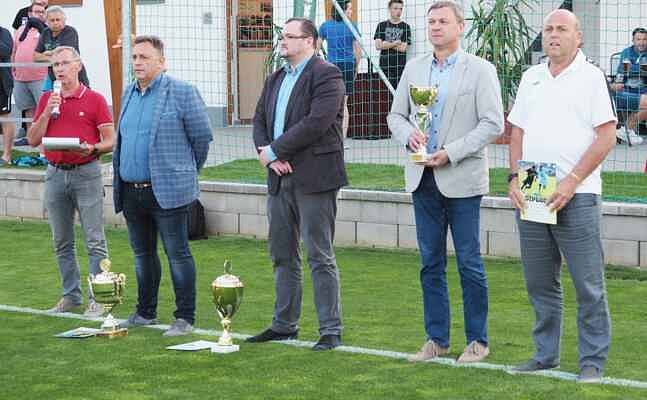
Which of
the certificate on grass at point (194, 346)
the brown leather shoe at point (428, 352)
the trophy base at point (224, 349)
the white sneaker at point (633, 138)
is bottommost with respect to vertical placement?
the certificate on grass at point (194, 346)

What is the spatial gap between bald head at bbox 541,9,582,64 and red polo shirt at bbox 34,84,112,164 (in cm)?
348

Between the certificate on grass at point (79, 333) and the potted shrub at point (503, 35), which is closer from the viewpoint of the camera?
the certificate on grass at point (79, 333)

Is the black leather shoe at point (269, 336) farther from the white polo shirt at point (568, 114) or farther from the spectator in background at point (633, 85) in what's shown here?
the spectator in background at point (633, 85)

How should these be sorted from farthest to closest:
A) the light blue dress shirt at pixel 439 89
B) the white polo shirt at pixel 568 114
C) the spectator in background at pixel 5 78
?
1. the spectator in background at pixel 5 78
2. the light blue dress shirt at pixel 439 89
3. the white polo shirt at pixel 568 114

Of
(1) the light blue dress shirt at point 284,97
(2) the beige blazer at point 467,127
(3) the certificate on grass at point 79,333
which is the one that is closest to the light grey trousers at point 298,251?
(1) the light blue dress shirt at point 284,97

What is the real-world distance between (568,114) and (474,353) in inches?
57.4

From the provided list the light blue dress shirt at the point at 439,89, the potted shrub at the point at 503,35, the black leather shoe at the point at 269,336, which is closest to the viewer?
the light blue dress shirt at the point at 439,89

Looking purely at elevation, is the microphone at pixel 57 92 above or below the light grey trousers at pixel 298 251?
above

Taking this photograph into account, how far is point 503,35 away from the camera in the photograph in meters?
13.9

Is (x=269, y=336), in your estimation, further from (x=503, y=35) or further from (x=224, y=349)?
(x=503, y=35)

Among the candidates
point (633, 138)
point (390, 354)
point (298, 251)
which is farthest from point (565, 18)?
point (633, 138)

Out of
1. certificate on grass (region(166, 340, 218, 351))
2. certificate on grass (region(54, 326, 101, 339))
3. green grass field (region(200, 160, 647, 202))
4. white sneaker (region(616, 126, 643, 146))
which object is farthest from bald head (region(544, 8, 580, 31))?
white sneaker (region(616, 126, 643, 146))

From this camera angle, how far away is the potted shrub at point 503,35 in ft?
44.7

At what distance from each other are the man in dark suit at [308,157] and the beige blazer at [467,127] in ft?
2.07
